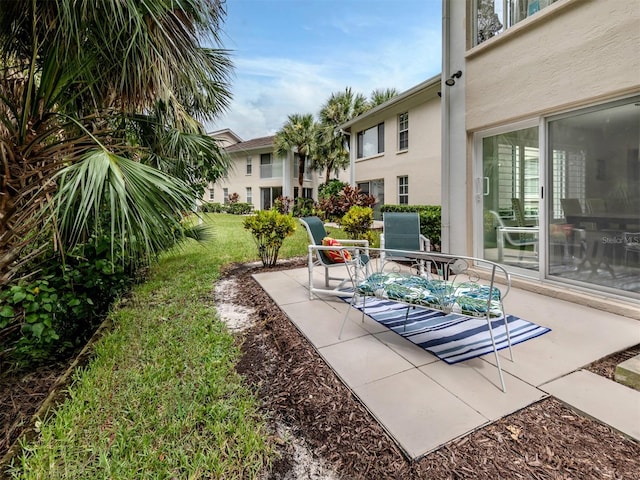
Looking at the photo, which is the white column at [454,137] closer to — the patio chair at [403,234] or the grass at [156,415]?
the patio chair at [403,234]

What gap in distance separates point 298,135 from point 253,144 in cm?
670

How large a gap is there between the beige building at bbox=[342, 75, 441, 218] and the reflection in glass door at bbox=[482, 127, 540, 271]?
6.54 metres

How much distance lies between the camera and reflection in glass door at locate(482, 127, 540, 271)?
5.21m

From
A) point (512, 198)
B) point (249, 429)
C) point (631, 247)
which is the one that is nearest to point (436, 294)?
point (249, 429)

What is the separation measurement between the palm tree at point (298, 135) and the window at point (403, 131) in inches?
360

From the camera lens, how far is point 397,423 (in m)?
2.19

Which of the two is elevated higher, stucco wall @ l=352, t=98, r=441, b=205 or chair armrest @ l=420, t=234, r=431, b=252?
stucco wall @ l=352, t=98, r=441, b=205

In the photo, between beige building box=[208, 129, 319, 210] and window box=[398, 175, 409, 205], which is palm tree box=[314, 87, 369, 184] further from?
window box=[398, 175, 409, 205]

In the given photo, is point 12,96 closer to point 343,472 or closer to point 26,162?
point 26,162

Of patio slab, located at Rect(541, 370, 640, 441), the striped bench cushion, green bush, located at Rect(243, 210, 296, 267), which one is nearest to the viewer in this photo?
patio slab, located at Rect(541, 370, 640, 441)

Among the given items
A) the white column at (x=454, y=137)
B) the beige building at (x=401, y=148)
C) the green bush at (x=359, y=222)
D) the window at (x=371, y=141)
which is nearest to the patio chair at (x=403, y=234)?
the white column at (x=454, y=137)

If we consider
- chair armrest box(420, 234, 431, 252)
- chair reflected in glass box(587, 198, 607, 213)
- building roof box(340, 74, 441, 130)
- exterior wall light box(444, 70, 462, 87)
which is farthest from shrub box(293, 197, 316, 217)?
chair reflected in glass box(587, 198, 607, 213)

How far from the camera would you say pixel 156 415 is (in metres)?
2.47

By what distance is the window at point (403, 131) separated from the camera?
1455cm
